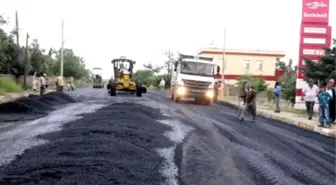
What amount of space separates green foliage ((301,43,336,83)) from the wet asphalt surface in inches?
371

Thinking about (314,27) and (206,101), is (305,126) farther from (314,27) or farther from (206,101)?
(206,101)

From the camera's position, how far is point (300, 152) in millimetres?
11570

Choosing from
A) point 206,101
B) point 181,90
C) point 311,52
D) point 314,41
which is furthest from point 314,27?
point 181,90

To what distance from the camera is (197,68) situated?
102ft

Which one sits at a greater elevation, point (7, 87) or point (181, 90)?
point (181, 90)

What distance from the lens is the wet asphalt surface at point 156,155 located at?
23.9 ft

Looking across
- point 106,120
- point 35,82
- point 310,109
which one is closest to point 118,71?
point 35,82

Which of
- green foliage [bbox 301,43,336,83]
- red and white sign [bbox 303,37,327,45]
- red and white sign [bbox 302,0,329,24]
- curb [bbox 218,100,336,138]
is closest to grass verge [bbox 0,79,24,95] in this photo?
curb [bbox 218,100,336,138]

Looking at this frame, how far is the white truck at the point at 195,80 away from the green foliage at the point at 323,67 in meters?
6.95

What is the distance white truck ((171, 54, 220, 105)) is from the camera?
101ft

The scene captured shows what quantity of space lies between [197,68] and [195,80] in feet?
3.10

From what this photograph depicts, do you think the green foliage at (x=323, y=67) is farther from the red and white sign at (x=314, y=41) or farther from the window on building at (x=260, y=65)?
the window on building at (x=260, y=65)

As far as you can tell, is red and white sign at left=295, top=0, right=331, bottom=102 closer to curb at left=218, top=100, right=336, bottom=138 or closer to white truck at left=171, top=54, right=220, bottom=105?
curb at left=218, top=100, right=336, bottom=138

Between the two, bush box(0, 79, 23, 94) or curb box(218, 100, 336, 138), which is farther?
bush box(0, 79, 23, 94)
